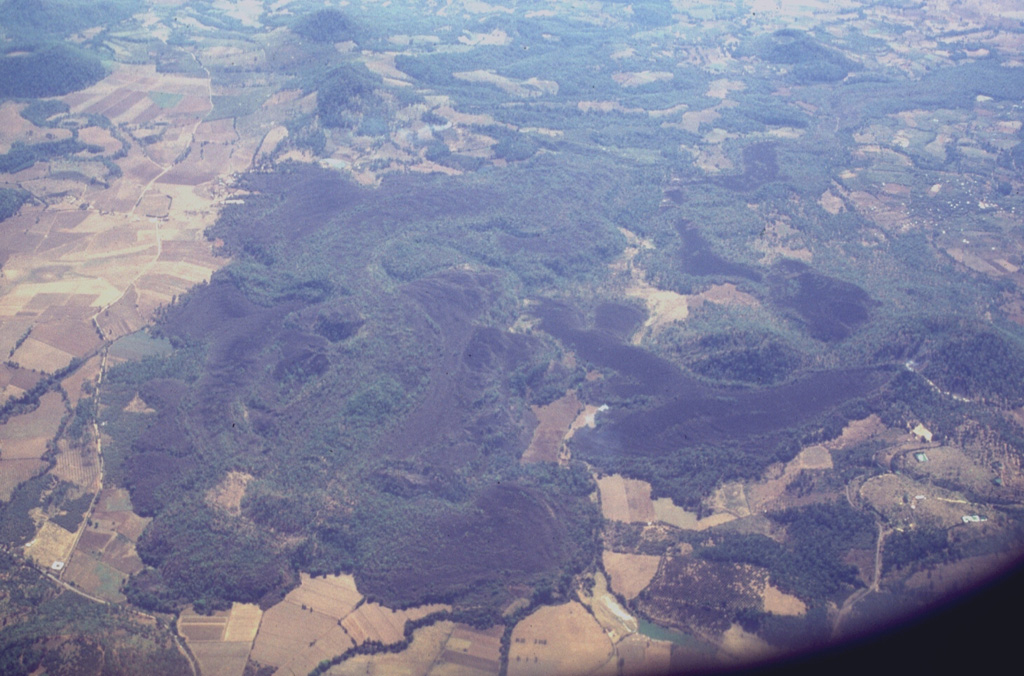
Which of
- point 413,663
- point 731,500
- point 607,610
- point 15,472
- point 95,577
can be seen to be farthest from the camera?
point 15,472

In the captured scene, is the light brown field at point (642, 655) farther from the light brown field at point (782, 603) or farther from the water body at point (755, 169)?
the water body at point (755, 169)

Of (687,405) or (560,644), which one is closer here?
(560,644)

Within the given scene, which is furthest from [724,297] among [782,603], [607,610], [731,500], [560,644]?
[560,644]

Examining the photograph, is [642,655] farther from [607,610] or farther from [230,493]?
[230,493]

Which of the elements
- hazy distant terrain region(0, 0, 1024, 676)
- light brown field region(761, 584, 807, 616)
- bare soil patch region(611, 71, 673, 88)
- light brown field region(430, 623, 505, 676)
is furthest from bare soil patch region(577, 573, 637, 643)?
bare soil patch region(611, 71, 673, 88)

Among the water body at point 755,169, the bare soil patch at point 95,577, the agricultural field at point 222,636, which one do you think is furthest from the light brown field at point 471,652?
the water body at point 755,169

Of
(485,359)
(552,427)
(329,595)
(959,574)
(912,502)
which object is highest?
(959,574)
